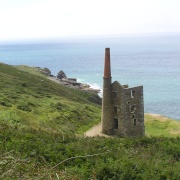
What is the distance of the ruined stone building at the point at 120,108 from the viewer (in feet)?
124

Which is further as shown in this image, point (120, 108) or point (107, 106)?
point (107, 106)

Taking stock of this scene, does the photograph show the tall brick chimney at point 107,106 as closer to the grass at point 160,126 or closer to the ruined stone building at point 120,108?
the ruined stone building at point 120,108

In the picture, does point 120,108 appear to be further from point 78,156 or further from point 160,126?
point 78,156

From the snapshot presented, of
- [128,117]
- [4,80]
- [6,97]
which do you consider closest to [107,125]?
[128,117]

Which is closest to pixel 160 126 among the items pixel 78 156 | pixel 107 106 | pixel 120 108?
pixel 120 108

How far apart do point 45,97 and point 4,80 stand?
1066 cm

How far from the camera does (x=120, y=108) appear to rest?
3794 cm

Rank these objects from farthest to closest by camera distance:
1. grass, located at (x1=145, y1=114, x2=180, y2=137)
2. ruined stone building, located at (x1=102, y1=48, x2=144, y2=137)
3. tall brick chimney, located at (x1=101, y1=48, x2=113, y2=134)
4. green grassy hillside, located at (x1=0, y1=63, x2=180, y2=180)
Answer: grass, located at (x1=145, y1=114, x2=180, y2=137)
tall brick chimney, located at (x1=101, y1=48, x2=113, y2=134)
ruined stone building, located at (x1=102, y1=48, x2=144, y2=137)
green grassy hillside, located at (x1=0, y1=63, x2=180, y2=180)

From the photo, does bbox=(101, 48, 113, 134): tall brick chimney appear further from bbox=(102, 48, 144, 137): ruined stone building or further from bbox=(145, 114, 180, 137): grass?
bbox=(145, 114, 180, 137): grass

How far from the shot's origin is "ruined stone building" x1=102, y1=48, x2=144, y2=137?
37719 mm

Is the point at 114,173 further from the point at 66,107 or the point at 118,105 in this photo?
the point at 66,107

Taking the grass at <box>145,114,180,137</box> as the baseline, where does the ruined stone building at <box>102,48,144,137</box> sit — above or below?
above

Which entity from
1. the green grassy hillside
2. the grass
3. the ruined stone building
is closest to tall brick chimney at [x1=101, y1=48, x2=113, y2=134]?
the ruined stone building

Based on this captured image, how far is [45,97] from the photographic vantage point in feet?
174
